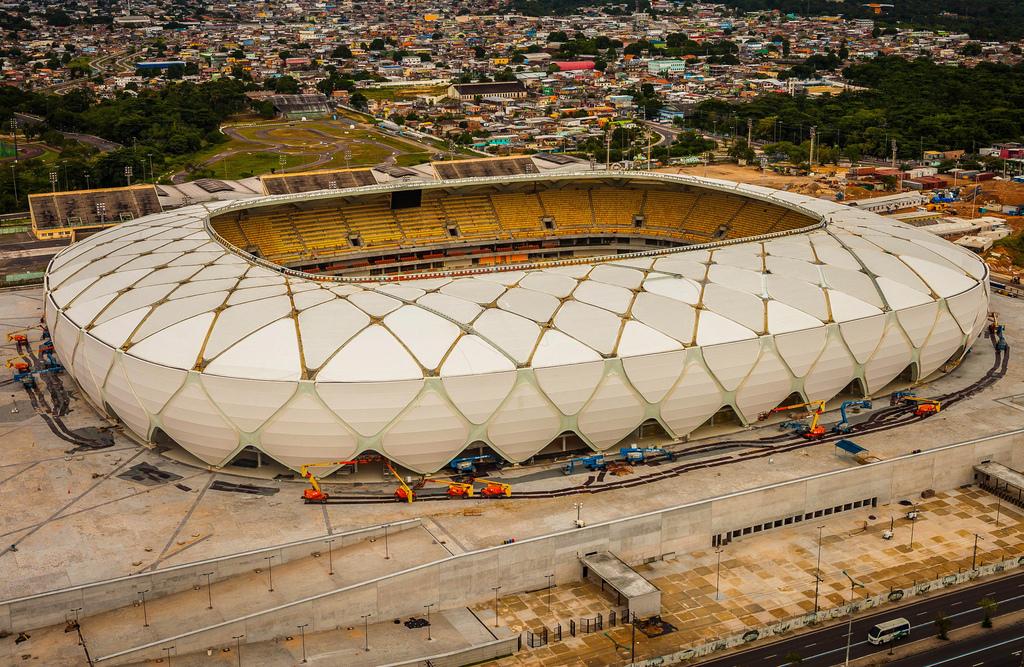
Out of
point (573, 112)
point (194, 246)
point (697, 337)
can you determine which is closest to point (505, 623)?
point (697, 337)

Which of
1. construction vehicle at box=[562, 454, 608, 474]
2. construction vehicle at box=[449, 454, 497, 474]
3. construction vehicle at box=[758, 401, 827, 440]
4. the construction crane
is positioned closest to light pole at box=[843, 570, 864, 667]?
construction vehicle at box=[758, 401, 827, 440]

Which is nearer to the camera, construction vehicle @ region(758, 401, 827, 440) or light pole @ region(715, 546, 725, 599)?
light pole @ region(715, 546, 725, 599)

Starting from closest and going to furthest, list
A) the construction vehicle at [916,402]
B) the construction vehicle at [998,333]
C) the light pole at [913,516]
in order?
1. the light pole at [913,516]
2. the construction vehicle at [916,402]
3. the construction vehicle at [998,333]

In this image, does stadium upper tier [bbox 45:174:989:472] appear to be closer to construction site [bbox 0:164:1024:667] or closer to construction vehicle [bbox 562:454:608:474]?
construction site [bbox 0:164:1024:667]

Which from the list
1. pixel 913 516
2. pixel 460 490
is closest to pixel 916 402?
pixel 913 516

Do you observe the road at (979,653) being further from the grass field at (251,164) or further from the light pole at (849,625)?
the grass field at (251,164)

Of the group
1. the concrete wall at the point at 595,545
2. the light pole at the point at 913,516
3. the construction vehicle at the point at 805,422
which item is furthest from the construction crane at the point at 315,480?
the light pole at the point at 913,516

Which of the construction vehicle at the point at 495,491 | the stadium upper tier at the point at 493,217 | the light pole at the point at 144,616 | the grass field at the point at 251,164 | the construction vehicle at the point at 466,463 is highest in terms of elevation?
the stadium upper tier at the point at 493,217

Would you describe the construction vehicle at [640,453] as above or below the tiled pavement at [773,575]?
above
